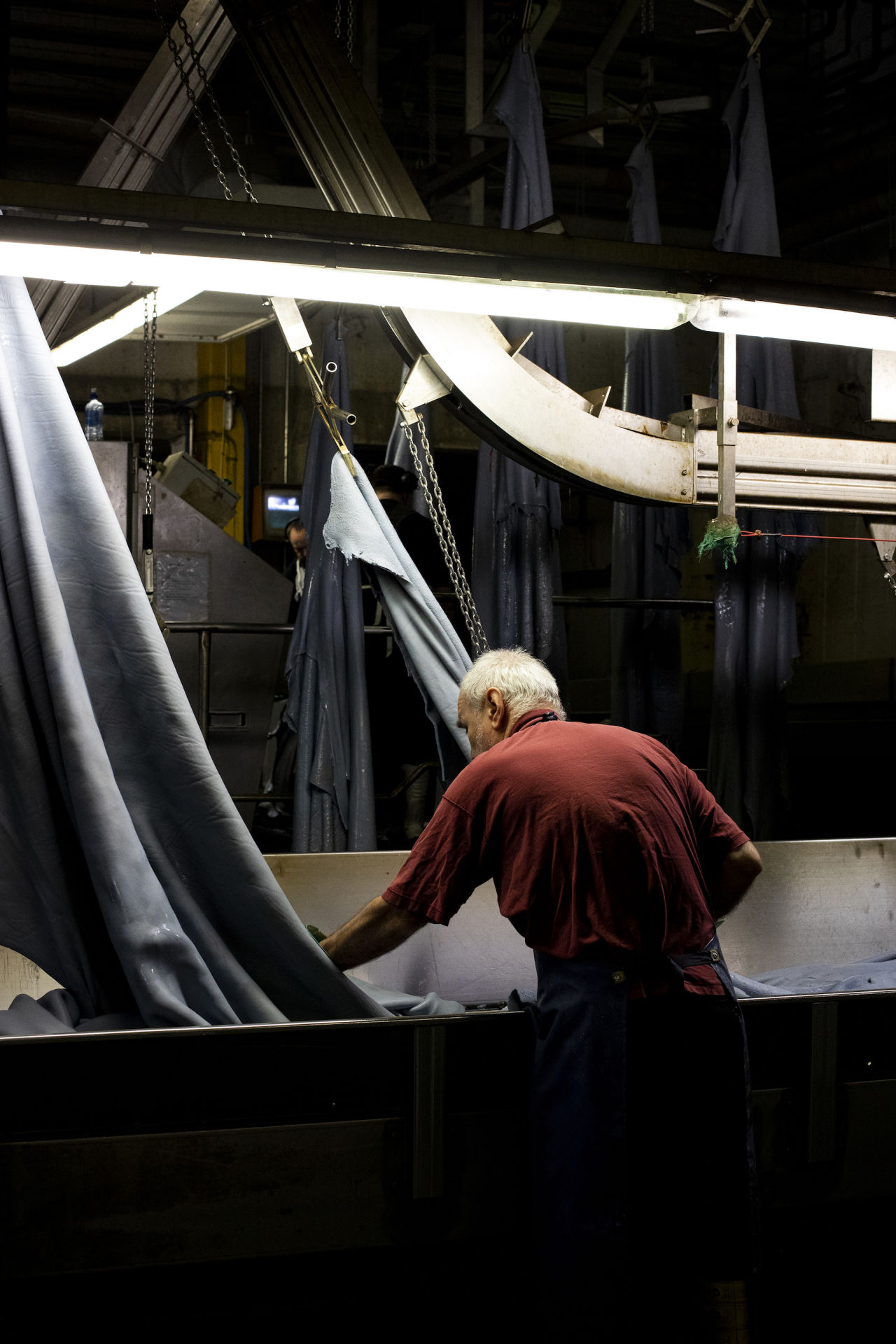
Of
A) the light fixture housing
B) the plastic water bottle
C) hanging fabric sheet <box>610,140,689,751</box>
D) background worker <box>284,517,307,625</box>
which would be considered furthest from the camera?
background worker <box>284,517,307,625</box>

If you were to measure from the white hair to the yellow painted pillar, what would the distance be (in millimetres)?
5504

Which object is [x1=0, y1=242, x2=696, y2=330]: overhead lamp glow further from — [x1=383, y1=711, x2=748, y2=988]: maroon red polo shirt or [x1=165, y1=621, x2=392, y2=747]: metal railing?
[x1=165, y1=621, x2=392, y2=747]: metal railing

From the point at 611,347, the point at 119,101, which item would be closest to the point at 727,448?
the point at 119,101

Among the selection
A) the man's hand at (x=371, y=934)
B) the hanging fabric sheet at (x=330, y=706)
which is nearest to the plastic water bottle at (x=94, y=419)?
the hanging fabric sheet at (x=330, y=706)

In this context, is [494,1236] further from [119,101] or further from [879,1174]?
[119,101]

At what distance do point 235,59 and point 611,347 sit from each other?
130 inches

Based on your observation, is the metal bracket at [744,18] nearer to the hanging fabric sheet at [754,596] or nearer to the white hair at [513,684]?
the hanging fabric sheet at [754,596]

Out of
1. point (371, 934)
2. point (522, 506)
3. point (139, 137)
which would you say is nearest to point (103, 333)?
point (139, 137)

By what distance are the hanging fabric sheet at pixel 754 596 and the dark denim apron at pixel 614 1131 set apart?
2638 mm

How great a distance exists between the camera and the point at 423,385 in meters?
2.68

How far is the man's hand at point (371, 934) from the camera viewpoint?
1893 mm

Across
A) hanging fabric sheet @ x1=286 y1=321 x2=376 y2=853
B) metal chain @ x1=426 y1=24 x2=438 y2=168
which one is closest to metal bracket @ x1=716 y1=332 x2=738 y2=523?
hanging fabric sheet @ x1=286 y1=321 x2=376 y2=853

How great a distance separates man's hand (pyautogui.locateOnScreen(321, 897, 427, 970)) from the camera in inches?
74.5

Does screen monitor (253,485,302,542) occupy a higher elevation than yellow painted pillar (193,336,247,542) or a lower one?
lower
